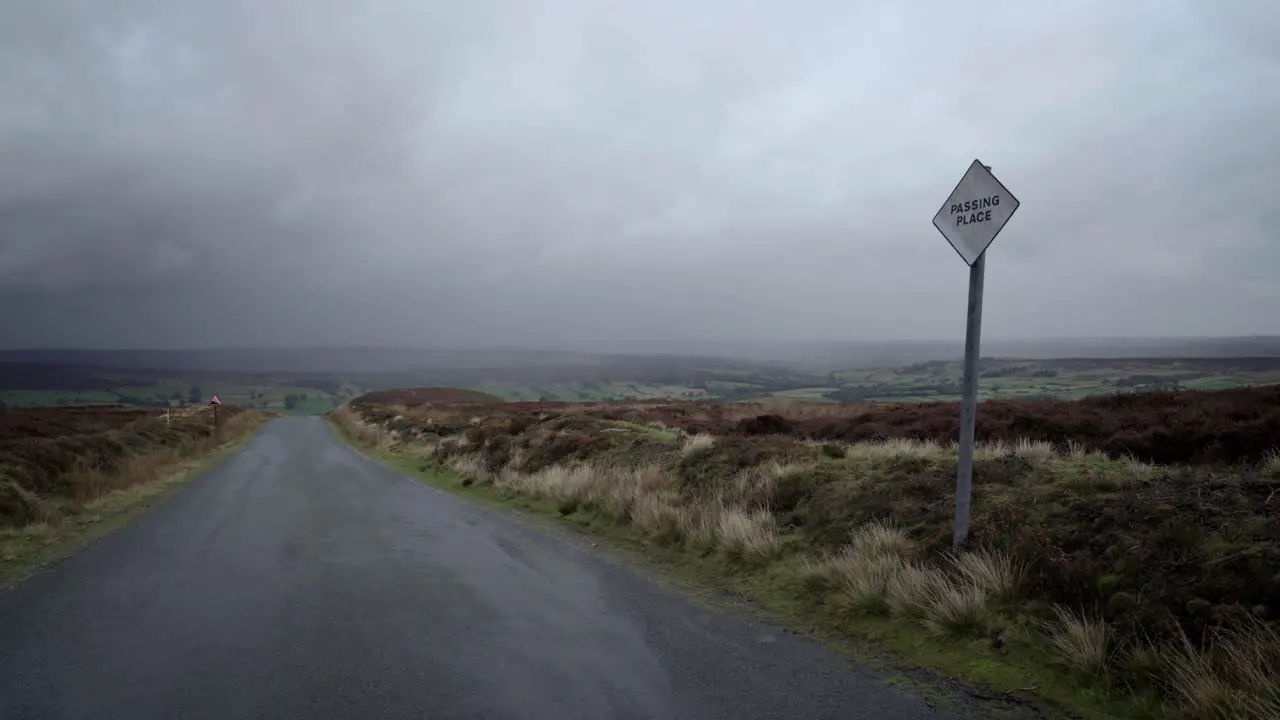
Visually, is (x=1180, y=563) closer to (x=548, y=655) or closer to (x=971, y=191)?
(x=971, y=191)

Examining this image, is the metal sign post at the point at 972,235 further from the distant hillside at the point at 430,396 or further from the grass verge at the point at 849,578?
the distant hillside at the point at 430,396

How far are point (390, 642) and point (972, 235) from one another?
642cm

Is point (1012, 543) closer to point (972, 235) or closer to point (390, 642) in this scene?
point (972, 235)

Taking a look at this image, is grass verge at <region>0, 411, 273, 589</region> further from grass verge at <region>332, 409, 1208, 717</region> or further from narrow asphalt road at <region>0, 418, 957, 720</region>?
grass verge at <region>332, 409, 1208, 717</region>

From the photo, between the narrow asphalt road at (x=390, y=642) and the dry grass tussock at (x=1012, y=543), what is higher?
the dry grass tussock at (x=1012, y=543)

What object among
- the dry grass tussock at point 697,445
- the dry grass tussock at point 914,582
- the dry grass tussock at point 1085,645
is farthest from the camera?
the dry grass tussock at point 697,445

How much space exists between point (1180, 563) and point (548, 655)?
4986 mm

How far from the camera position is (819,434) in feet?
66.1

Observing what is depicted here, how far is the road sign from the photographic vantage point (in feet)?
19.9

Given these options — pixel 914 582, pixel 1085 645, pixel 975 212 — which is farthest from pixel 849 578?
pixel 975 212

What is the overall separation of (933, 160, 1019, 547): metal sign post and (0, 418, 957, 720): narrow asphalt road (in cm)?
242

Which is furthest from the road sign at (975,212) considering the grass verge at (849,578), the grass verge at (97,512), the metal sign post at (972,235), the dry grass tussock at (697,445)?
the grass verge at (97,512)

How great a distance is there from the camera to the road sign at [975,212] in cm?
605

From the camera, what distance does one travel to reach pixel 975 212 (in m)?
6.30
